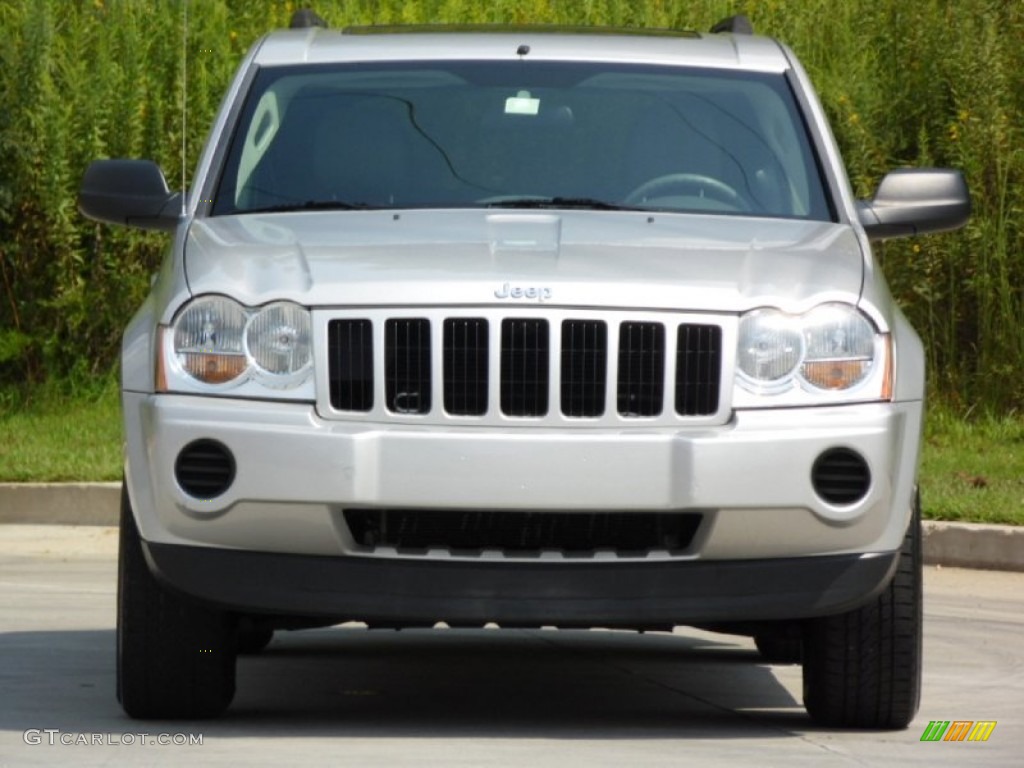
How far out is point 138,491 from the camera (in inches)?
228

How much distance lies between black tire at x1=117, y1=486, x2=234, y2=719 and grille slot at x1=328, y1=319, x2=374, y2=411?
2.15 ft

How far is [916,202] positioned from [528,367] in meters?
1.65

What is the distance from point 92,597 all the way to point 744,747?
13.4 ft

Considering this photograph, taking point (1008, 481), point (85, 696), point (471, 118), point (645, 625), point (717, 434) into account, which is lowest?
point (1008, 481)

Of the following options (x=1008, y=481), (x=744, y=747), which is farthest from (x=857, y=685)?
(x=1008, y=481)

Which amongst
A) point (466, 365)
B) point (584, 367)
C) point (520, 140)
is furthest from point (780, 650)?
point (466, 365)

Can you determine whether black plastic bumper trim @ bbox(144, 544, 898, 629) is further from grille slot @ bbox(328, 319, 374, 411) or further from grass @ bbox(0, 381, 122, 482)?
grass @ bbox(0, 381, 122, 482)

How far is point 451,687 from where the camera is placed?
702cm

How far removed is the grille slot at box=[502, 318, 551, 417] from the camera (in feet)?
18.3

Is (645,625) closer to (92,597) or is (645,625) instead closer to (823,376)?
(823,376)

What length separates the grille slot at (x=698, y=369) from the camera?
220 inches

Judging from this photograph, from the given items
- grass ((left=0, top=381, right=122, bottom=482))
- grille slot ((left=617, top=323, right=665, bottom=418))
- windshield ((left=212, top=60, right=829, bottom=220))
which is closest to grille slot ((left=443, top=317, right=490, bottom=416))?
grille slot ((left=617, top=323, right=665, bottom=418))

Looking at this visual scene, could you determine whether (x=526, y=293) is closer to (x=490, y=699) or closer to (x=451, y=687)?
(x=490, y=699)

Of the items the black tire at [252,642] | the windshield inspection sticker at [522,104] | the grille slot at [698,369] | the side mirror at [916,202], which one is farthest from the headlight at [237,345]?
the black tire at [252,642]
